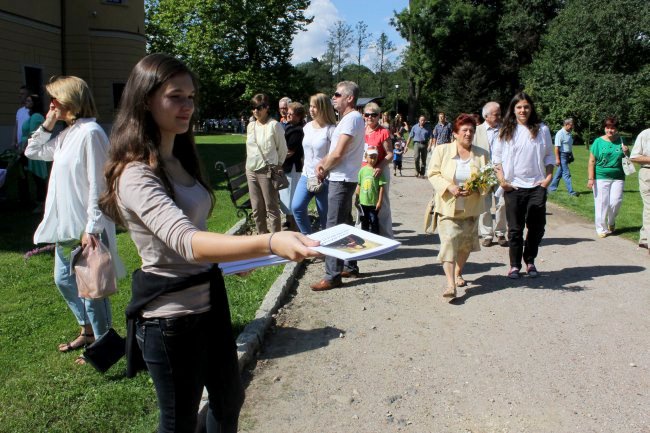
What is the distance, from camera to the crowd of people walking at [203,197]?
6.78 ft

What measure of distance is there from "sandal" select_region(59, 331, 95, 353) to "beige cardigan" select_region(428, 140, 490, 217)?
3.74 metres

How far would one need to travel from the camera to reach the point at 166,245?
79.3 inches

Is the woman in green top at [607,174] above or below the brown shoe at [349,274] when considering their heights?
above

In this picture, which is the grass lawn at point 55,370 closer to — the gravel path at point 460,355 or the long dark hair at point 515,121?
the gravel path at point 460,355

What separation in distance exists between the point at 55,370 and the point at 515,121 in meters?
5.57

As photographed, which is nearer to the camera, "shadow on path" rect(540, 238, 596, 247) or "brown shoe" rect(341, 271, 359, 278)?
"brown shoe" rect(341, 271, 359, 278)

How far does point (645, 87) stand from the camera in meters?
37.9

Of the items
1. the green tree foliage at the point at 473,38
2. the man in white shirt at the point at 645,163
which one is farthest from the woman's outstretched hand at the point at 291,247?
the green tree foliage at the point at 473,38

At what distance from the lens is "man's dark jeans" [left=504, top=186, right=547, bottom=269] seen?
645 centimetres

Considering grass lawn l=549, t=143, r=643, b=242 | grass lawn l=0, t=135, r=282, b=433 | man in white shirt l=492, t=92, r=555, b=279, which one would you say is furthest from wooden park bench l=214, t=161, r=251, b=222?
grass lawn l=549, t=143, r=643, b=242

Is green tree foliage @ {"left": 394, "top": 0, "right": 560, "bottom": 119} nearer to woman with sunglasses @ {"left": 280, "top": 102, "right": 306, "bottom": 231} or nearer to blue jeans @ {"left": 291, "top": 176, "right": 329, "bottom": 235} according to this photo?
woman with sunglasses @ {"left": 280, "top": 102, "right": 306, "bottom": 231}

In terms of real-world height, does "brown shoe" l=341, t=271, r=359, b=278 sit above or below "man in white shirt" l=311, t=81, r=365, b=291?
below

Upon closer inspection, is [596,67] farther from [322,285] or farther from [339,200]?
[322,285]

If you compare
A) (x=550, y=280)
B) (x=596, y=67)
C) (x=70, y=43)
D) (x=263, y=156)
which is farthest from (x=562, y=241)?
(x=596, y=67)
